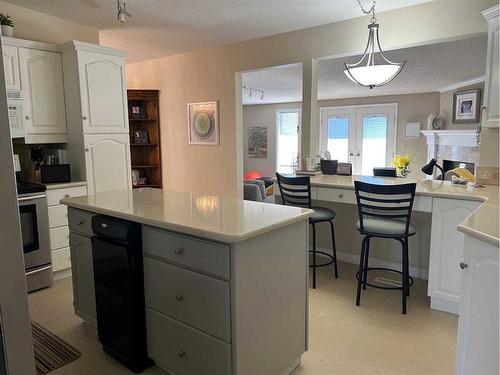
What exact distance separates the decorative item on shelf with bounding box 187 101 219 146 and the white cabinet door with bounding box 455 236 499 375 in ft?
12.4

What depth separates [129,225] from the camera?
193 cm

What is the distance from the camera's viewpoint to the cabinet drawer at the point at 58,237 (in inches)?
130

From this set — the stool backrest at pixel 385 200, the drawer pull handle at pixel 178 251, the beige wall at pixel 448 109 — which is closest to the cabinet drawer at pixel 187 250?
the drawer pull handle at pixel 178 251

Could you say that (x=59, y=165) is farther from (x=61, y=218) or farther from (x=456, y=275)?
(x=456, y=275)

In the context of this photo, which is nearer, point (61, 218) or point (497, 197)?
point (497, 197)

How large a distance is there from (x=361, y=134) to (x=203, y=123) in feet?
17.5

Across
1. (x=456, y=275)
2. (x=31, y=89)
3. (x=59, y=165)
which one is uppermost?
(x=31, y=89)

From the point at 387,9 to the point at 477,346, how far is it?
297cm

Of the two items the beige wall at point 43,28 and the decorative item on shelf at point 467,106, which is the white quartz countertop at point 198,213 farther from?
the decorative item on shelf at point 467,106

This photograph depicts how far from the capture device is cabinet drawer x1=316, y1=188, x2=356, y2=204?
3107 mm

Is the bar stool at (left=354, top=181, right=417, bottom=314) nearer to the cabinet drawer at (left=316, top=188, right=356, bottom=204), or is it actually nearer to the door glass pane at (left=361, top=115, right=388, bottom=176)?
the cabinet drawer at (left=316, top=188, right=356, bottom=204)

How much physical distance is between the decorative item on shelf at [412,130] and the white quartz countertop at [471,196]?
548 cm

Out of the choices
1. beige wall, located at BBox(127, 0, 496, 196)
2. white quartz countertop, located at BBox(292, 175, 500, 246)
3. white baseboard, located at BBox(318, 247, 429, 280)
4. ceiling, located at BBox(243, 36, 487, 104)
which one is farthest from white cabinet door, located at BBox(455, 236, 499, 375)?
ceiling, located at BBox(243, 36, 487, 104)

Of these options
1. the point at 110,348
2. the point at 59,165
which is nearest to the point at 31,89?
the point at 59,165
